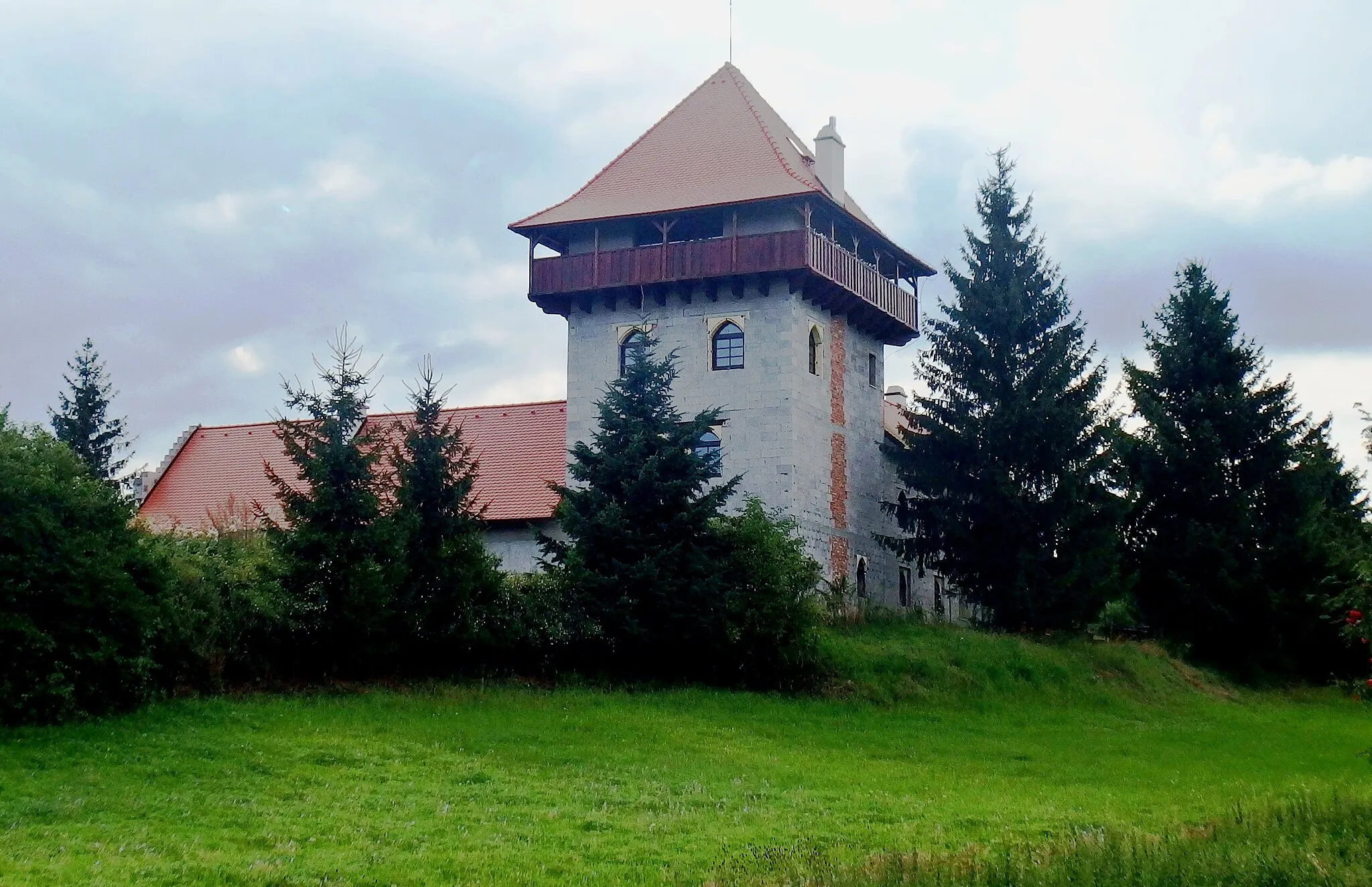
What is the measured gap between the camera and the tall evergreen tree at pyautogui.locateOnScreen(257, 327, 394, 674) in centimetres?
2306

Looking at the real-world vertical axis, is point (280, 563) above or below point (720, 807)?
above

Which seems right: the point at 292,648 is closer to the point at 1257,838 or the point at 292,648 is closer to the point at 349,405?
the point at 349,405

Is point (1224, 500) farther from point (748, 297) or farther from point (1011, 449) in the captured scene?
point (748, 297)

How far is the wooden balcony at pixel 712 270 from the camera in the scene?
33.8 m

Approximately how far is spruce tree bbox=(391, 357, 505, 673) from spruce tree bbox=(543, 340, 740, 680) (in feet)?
5.84

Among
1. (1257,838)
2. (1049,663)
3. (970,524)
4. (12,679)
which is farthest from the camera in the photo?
(970,524)

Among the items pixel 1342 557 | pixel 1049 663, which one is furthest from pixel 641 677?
pixel 1342 557

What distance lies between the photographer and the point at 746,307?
34.8 meters

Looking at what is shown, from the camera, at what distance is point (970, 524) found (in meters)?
33.6

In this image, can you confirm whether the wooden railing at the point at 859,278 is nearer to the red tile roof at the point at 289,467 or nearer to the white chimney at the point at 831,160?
the white chimney at the point at 831,160

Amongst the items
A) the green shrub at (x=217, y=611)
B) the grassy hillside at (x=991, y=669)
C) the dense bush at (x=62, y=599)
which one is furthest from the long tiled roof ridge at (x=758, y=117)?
the dense bush at (x=62, y=599)

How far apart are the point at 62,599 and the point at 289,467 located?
23141mm

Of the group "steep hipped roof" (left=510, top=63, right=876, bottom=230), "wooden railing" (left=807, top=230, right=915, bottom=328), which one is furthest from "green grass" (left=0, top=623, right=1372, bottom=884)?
"steep hipped roof" (left=510, top=63, right=876, bottom=230)

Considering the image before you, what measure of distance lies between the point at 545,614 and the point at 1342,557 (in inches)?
543
